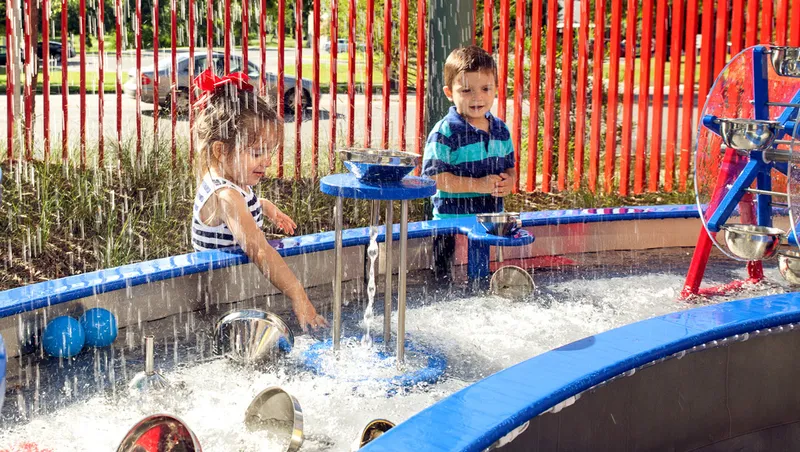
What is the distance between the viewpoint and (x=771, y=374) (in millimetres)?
3309

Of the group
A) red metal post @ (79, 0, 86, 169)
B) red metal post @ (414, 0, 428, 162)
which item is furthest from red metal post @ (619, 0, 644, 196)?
red metal post @ (79, 0, 86, 169)

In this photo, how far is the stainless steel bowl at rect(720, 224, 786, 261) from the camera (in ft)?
14.4

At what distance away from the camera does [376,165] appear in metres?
3.21

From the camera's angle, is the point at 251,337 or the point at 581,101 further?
the point at 581,101

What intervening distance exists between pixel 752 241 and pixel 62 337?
10.1 feet

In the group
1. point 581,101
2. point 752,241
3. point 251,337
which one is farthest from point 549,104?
point 251,337

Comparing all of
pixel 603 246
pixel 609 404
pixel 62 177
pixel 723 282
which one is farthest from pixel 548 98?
pixel 609 404

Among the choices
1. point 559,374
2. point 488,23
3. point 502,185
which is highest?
point 488,23

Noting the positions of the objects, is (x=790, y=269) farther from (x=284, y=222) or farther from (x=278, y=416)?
(x=278, y=416)

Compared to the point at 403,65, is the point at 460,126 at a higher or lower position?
lower

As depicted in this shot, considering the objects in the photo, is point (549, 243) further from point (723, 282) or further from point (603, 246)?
point (723, 282)

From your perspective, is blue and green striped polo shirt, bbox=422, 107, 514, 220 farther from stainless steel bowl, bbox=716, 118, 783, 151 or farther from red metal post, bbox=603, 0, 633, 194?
red metal post, bbox=603, 0, 633, 194

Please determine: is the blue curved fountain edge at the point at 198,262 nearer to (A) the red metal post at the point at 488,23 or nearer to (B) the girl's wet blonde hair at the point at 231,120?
(B) the girl's wet blonde hair at the point at 231,120

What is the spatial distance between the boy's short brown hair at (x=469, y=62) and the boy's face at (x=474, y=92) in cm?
2
